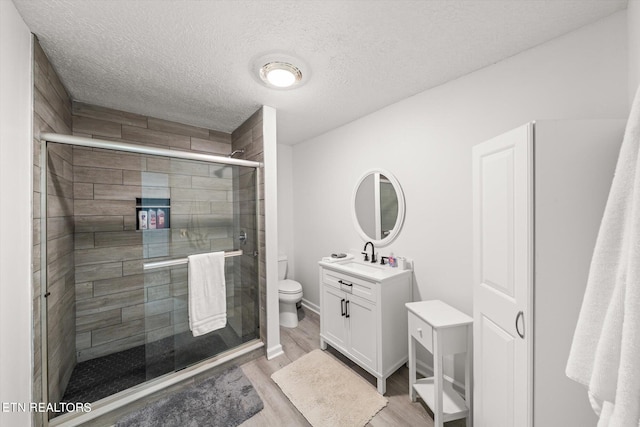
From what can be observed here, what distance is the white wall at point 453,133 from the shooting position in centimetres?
121

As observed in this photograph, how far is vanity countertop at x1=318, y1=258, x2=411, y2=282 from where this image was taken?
1.82 m

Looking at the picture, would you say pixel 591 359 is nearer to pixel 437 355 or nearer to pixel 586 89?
pixel 437 355

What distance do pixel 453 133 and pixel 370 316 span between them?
1590 mm

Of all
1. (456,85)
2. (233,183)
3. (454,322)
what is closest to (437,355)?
(454,322)

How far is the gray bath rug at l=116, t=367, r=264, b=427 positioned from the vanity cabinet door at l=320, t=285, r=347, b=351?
0.77 m

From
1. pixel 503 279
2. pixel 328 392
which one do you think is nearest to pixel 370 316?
pixel 328 392

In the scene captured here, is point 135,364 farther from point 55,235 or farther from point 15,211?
point 15,211

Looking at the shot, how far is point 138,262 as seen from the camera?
190 centimetres

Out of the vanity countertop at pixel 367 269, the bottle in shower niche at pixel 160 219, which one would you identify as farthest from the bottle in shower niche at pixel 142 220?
the vanity countertop at pixel 367 269

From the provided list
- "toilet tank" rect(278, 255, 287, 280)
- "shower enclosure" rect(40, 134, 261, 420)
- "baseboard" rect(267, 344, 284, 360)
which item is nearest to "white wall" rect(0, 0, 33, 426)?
"shower enclosure" rect(40, 134, 261, 420)

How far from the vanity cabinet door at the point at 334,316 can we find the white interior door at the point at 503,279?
39.3 inches

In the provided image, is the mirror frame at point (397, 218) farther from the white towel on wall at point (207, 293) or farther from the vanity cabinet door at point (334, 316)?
the white towel on wall at point (207, 293)

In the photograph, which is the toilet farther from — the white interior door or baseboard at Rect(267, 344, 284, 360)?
the white interior door

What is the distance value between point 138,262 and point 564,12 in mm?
3239
